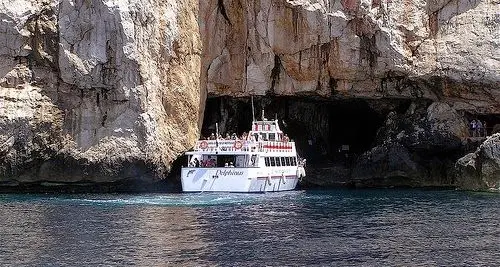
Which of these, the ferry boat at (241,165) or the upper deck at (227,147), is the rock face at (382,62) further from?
the upper deck at (227,147)

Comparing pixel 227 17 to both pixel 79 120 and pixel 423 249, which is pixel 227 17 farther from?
pixel 423 249

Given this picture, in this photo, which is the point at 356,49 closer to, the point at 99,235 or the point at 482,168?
the point at 482,168

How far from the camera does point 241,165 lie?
43625 mm

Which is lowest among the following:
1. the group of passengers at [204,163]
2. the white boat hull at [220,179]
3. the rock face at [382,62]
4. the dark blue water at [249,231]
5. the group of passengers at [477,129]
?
the dark blue water at [249,231]

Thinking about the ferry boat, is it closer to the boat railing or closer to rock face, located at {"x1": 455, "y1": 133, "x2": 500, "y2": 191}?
the boat railing

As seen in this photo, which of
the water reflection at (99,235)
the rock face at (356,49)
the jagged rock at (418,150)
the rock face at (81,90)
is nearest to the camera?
the water reflection at (99,235)

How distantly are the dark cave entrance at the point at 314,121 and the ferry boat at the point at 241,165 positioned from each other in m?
4.60

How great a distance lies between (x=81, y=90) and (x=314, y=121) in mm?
17721

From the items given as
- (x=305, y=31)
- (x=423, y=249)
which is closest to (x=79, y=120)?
(x=305, y=31)

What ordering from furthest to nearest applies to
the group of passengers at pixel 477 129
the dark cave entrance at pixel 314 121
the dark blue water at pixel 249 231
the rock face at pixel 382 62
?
the dark cave entrance at pixel 314 121 < the group of passengers at pixel 477 129 < the rock face at pixel 382 62 < the dark blue water at pixel 249 231

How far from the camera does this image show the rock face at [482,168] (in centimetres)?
4262

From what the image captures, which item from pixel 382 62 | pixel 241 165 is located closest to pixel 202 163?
pixel 241 165

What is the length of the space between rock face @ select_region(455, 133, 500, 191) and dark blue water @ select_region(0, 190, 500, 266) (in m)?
3.89

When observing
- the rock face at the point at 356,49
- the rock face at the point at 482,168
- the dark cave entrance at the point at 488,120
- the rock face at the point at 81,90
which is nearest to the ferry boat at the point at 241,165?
the rock face at the point at 81,90
